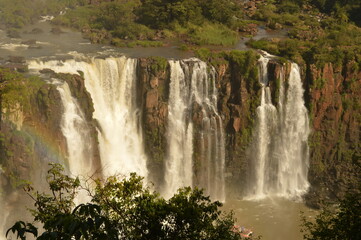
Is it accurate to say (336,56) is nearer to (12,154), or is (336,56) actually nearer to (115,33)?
(115,33)

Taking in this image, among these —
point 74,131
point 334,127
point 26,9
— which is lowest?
point 74,131

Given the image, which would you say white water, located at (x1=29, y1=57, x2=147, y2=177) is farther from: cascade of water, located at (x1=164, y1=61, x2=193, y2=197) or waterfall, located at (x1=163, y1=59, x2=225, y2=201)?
waterfall, located at (x1=163, y1=59, x2=225, y2=201)

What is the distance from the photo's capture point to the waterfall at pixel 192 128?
2636 cm

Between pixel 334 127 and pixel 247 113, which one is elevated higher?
pixel 247 113

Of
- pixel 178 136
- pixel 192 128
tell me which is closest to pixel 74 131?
pixel 178 136

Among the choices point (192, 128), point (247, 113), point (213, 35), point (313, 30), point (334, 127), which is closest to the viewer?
point (192, 128)

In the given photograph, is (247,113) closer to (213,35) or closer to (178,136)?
(178,136)

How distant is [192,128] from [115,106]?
481cm

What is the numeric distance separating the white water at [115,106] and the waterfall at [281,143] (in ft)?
24.6

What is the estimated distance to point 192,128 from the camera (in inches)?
1047

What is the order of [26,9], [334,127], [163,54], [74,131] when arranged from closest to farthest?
1. [74,131]
2. [334,127]
3. [163,54]
4. [26,9]

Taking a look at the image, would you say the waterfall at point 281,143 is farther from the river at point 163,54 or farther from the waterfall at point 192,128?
the waterfall at point 192,128

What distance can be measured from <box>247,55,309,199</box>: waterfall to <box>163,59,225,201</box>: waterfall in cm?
263

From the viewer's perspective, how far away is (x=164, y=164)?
26.8 m
